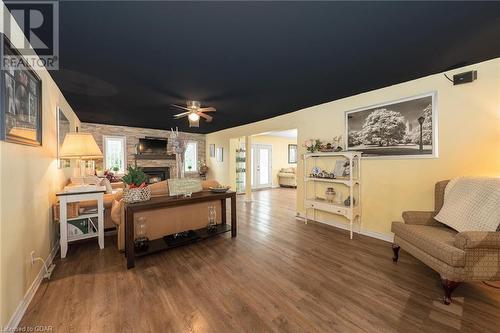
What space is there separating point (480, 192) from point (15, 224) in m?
4.08

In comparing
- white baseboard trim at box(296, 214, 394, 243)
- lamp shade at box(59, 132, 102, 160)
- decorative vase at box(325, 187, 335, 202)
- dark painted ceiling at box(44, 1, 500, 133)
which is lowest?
white baseboard trim at box(296, 214, 394, 243)

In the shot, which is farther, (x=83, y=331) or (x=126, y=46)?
(x=126, y=46)

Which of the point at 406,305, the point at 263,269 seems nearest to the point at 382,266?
the point at 406,305

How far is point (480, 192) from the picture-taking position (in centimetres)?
192

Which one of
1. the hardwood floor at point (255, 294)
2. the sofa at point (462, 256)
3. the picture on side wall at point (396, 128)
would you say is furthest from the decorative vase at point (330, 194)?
the sofa at point (462, 256)

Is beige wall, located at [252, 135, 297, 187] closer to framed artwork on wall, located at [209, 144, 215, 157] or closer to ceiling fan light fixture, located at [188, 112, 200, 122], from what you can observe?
framed artwork on wall, located at [209, 144, 215, 157]

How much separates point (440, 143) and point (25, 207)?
4496mm

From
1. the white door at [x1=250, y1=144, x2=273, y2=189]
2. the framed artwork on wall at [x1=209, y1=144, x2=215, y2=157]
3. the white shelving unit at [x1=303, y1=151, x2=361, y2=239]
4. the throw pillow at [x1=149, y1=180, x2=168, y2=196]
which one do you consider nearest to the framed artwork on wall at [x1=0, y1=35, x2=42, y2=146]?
the throw pillow at [x1=149, y1=180, x2=168, y2=196]

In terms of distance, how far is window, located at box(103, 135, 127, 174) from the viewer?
19.1ft

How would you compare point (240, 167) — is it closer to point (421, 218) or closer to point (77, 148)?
point (77, 148)

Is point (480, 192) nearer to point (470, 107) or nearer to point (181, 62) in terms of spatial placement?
point (470, 107)

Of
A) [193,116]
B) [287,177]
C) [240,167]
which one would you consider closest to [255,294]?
[193,116]

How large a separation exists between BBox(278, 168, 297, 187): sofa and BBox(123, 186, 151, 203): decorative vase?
267 inches

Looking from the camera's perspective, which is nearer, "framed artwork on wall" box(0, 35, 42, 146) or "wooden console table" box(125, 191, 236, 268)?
"framed artwork on wall" box(0, 35, 42, 146)
